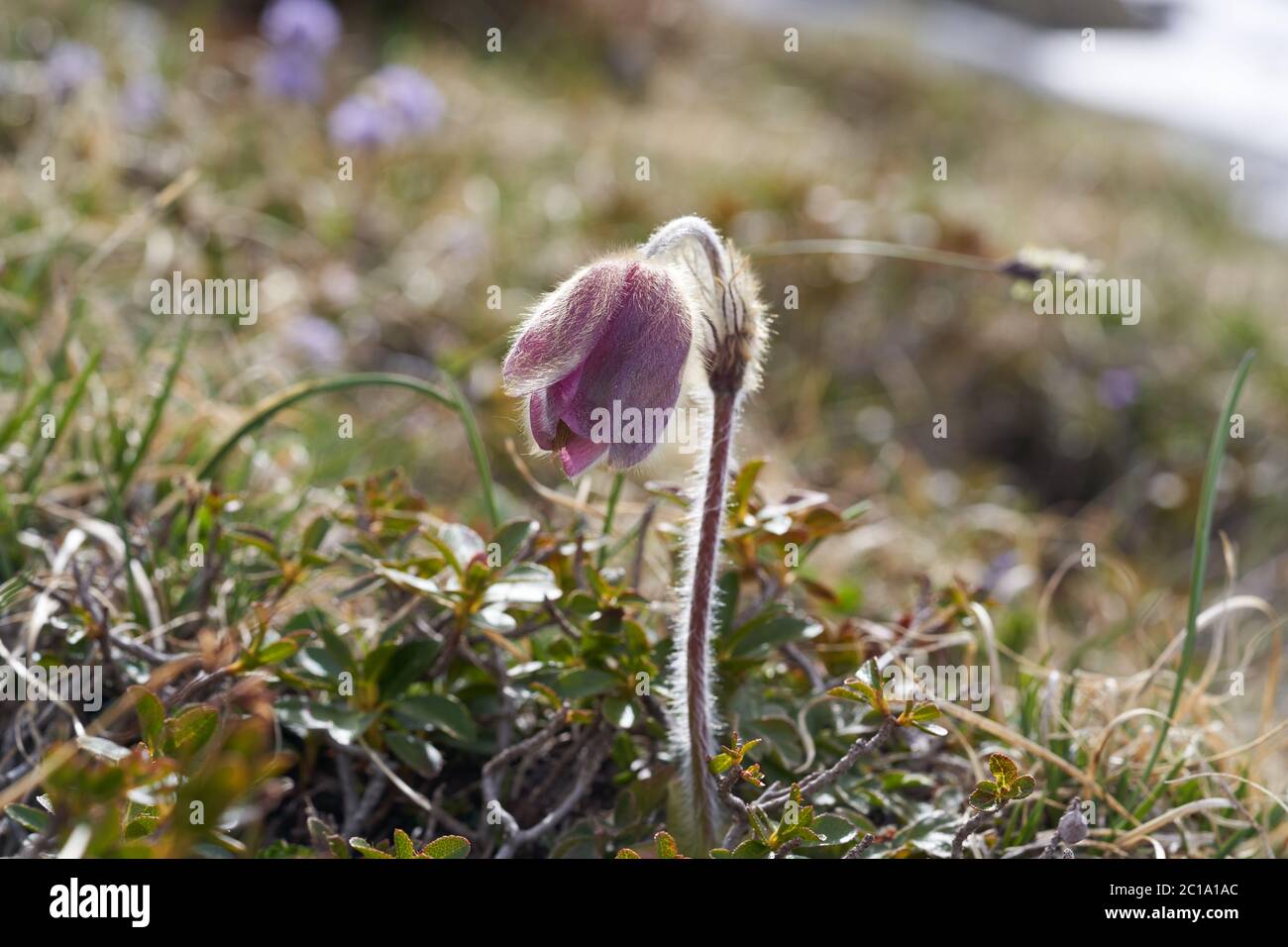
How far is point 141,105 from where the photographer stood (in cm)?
350

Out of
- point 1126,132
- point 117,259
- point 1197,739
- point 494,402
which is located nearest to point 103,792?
point 1197,739

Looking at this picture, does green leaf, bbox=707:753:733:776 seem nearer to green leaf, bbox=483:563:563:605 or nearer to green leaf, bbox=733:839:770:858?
green leaf, bbox=733:839:770:858

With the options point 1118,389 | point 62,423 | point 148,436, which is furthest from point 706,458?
point 1118,389

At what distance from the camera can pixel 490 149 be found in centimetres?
436

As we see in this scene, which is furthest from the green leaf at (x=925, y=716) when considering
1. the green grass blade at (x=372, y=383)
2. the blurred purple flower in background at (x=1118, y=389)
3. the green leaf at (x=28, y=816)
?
the blurred purple flower in background at (x=1118, y=389)

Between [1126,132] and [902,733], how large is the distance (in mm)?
8393

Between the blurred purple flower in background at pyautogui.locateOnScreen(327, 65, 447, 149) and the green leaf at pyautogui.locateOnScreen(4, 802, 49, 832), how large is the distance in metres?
2.72

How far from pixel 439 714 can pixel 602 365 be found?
53 centimetres

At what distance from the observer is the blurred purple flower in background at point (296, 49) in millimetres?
3781

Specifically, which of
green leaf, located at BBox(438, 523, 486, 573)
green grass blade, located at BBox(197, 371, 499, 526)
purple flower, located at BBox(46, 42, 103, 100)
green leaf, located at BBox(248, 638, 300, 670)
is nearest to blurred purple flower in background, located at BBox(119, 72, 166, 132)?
purple flower, located at BBox(46, 42, 103, 100)

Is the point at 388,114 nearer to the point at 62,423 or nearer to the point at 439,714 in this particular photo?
the point at 62,423

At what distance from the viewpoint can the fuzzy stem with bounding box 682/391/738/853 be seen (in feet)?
4.10

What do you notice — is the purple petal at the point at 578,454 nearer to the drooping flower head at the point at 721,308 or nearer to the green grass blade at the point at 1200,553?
the drooping flower head at the point at 721,308

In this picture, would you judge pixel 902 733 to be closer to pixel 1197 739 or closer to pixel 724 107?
pixel 1197 739
